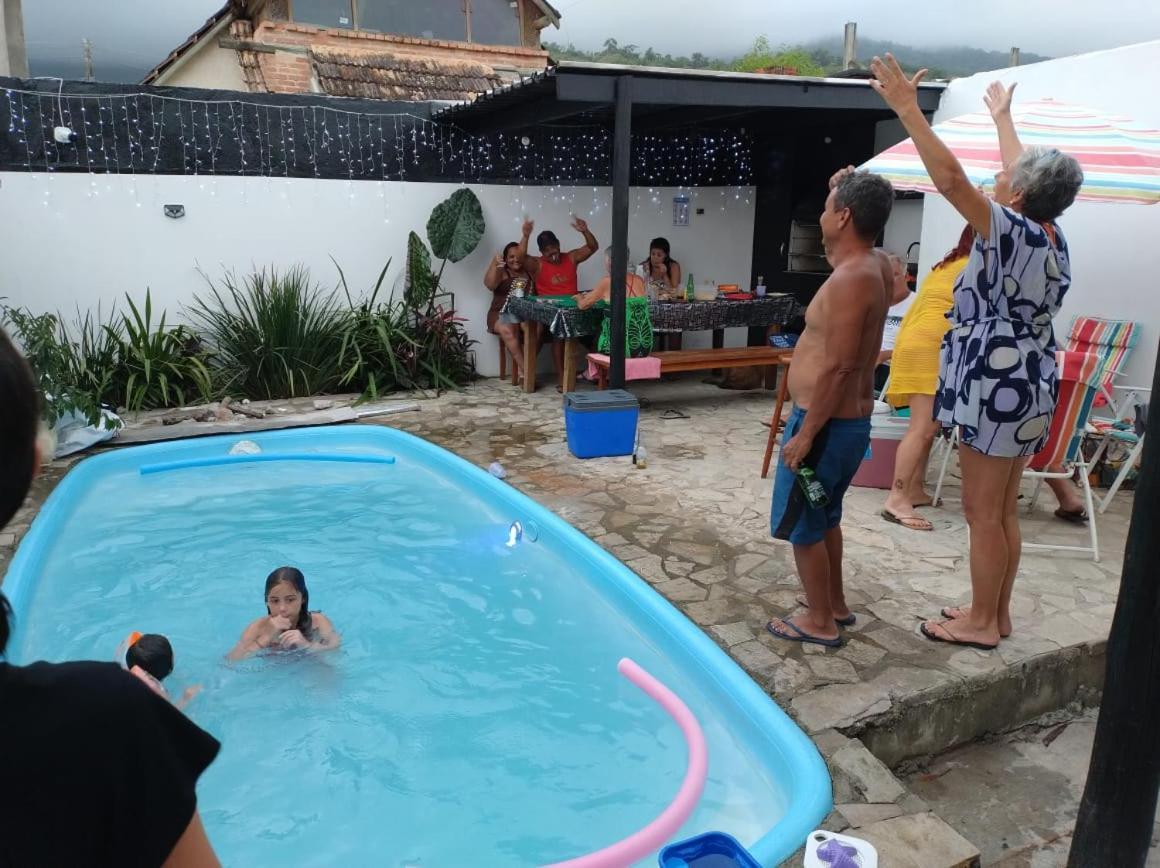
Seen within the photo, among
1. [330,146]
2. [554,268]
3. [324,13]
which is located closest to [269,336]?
[330,146]

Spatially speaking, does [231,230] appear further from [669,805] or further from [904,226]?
[669,805]

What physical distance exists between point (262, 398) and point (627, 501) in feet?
13.5

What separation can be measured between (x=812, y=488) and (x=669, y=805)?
1133 mm

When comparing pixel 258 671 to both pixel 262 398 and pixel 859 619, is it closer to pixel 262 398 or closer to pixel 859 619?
pixel 859 619

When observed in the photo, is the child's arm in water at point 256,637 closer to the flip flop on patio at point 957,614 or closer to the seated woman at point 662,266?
the flip flop on patio at point 957,614

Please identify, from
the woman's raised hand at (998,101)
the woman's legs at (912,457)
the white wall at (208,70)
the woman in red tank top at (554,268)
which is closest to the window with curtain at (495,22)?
the white wall at (208,70)

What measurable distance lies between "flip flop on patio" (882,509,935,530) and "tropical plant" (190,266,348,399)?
201 inches

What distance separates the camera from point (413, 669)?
3785mm

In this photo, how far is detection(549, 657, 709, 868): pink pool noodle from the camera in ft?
7.41

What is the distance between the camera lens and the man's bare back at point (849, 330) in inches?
108

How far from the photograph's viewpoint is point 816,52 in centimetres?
4888

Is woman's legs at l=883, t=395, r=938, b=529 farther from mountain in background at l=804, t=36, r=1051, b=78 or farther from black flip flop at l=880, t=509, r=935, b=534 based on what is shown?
mountain in background at l=804, t=36, r=1051, b=78

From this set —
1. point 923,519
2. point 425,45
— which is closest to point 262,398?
point 923,519

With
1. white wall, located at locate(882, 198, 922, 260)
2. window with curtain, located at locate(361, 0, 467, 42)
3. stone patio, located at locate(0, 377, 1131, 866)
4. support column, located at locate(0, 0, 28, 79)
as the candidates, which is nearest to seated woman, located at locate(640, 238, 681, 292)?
white wall, located at locate(882, 198, 922, 260)
